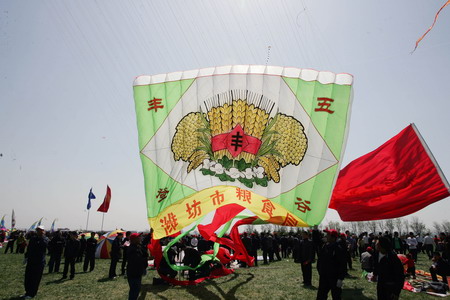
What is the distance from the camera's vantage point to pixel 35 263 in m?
8.48

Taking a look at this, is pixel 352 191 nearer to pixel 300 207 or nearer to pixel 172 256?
pixel 300 207

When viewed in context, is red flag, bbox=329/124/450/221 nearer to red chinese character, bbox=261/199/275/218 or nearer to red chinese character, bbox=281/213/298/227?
red chinese character, bbox=281/213/298/227

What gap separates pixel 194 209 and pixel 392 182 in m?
5.83

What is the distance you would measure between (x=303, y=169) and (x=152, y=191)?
483 cm

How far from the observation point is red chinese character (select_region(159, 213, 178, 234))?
329 inches

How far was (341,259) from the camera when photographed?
709 cm

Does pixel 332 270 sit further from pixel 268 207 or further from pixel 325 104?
pixel 325 104

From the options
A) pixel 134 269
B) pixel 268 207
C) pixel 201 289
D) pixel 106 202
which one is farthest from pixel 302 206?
pixel 106 202

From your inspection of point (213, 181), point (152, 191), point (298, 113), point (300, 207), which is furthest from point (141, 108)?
point (300, 207)

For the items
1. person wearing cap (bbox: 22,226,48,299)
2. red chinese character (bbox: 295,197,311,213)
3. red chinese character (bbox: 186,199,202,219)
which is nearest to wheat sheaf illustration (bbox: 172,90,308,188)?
red chinese character (bbox: 295,197,311,213)

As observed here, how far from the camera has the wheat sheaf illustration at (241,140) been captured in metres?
9.21

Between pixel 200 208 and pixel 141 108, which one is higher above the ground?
pixel 141 108

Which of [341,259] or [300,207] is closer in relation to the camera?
[341,259]

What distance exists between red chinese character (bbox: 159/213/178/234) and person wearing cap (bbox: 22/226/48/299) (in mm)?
3635
